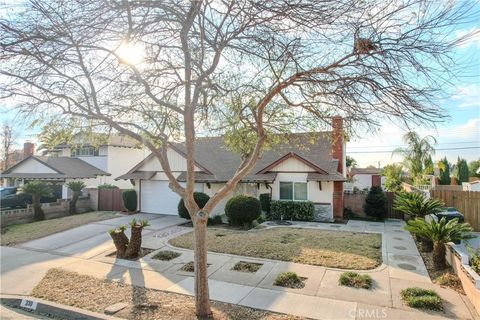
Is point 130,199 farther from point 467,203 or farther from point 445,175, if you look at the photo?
point 445,175

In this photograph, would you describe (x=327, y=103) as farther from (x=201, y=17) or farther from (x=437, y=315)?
(x=437, y=315)

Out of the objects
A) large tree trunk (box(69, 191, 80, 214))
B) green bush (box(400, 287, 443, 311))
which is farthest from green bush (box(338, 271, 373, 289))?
large tree trunk (box(69, 191, 80, 214))

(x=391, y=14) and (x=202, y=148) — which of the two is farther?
(x=202, y=148)

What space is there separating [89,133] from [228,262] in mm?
5222

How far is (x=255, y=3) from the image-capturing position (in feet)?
17.6

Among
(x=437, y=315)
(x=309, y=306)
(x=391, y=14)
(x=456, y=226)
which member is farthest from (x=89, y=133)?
(x=456, y=226)

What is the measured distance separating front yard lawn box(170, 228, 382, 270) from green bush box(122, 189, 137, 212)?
7554 millimetres

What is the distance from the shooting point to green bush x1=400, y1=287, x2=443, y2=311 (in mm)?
6262

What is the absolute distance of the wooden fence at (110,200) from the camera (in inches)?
844

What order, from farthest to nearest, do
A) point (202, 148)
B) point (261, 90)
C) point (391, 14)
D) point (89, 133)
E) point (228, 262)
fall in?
point (202, 148)
point (228, 262)
point (89, 133)
point (261, 90)
point (391, 14)

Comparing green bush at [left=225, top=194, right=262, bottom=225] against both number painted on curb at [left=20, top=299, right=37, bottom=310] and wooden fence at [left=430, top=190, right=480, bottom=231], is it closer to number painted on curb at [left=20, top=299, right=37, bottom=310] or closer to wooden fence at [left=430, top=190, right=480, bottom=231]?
wooden fence at [left=430, top=190, right=480, bottom=231]

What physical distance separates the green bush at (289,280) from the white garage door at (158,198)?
12.4m

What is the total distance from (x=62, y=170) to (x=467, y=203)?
25572 mm

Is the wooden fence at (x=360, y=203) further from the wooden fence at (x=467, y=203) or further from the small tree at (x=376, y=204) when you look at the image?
the wooden fence at (x=467, y=203)
